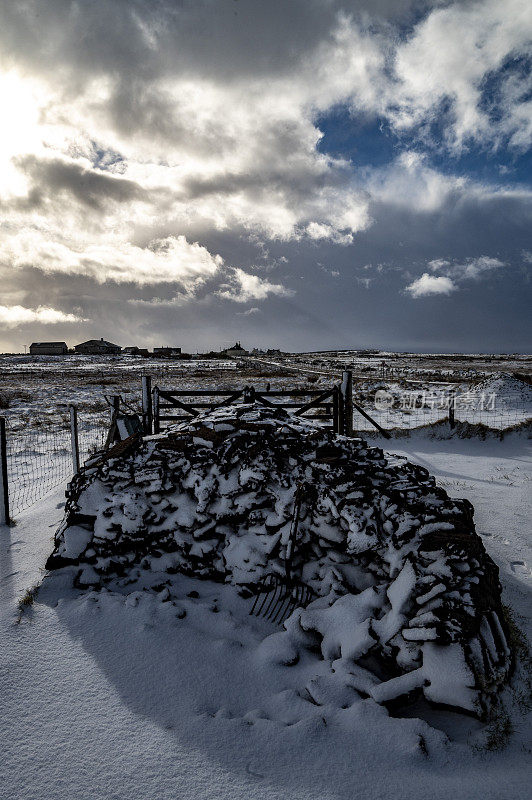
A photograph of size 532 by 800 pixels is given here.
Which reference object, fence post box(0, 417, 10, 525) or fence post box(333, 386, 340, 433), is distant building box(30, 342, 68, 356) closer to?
fence post box(333, 386, 340, 433)

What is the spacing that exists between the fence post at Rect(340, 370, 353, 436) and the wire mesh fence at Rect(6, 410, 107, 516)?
6.72 metres

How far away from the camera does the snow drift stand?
304 centimetres

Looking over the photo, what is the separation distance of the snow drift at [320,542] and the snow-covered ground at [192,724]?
241 mm

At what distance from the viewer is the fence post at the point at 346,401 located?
31.9 ft

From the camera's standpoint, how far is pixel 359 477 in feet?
14.0

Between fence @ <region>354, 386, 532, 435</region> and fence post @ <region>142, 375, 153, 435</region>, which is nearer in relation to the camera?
fence post @ <region>142, 375, 153, 435</region>

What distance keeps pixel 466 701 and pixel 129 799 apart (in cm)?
227

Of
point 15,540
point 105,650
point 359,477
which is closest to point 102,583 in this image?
point 105,650

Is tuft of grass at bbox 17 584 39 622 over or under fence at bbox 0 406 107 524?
over

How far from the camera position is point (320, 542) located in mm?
4148

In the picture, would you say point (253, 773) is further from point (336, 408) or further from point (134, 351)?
point (134, 351)

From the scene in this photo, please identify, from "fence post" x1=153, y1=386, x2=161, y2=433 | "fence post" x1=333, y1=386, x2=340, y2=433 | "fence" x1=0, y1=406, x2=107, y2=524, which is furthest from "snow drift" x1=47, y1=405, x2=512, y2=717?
"fence post" x1=333, y1=386, x2=340, y2=433

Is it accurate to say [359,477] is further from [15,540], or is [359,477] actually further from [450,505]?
[15,540]

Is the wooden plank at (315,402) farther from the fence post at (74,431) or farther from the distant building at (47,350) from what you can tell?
the distant building at (47,350)
